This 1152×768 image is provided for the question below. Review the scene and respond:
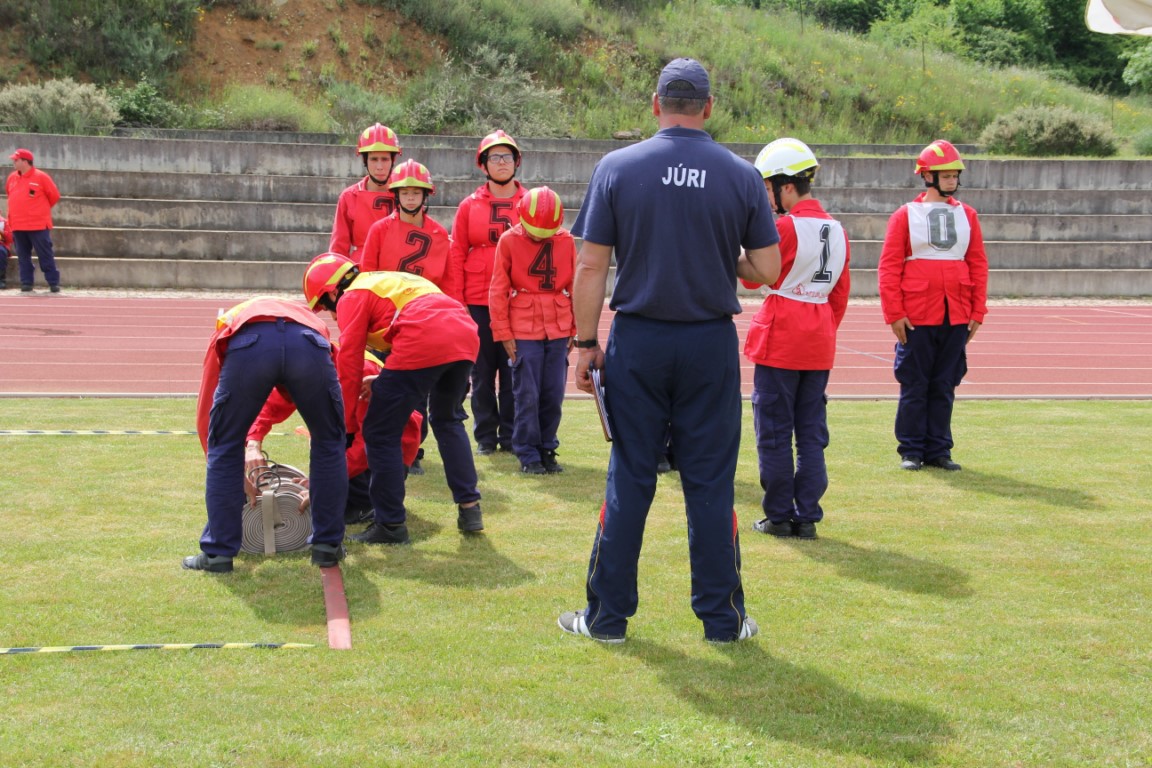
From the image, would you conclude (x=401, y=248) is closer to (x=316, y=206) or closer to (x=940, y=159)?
(x=940, y=159)

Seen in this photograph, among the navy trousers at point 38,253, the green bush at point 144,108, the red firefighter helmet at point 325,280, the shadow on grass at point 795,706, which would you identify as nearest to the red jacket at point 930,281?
the red firefighter helmet at point 325,280

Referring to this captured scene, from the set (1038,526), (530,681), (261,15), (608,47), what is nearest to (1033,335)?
(1038,526)

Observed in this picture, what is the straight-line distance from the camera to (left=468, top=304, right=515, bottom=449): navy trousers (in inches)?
366

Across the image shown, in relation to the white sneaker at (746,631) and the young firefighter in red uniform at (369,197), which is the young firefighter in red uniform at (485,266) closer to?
the young firefighter in red uniform at (369,197)

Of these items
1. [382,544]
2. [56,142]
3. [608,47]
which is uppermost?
[608,47]

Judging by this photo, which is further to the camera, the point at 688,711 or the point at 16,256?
the point at 16,256

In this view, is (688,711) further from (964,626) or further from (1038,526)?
(1038,526)

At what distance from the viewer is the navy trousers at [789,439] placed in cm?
686

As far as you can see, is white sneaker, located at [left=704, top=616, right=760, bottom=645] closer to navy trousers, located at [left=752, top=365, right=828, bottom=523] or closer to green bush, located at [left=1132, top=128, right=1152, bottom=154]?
navy trousers, located at [left=752, top=365, right=828, bottom=523]

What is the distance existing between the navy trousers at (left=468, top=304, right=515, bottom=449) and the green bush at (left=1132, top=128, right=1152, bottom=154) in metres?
25.5

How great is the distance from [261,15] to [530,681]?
102 ft

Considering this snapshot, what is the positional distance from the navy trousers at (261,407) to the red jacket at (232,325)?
40 millimetres

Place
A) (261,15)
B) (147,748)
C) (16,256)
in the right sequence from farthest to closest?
(261,15) → (16,256) → (147,748)

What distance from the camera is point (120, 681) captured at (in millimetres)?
4441
